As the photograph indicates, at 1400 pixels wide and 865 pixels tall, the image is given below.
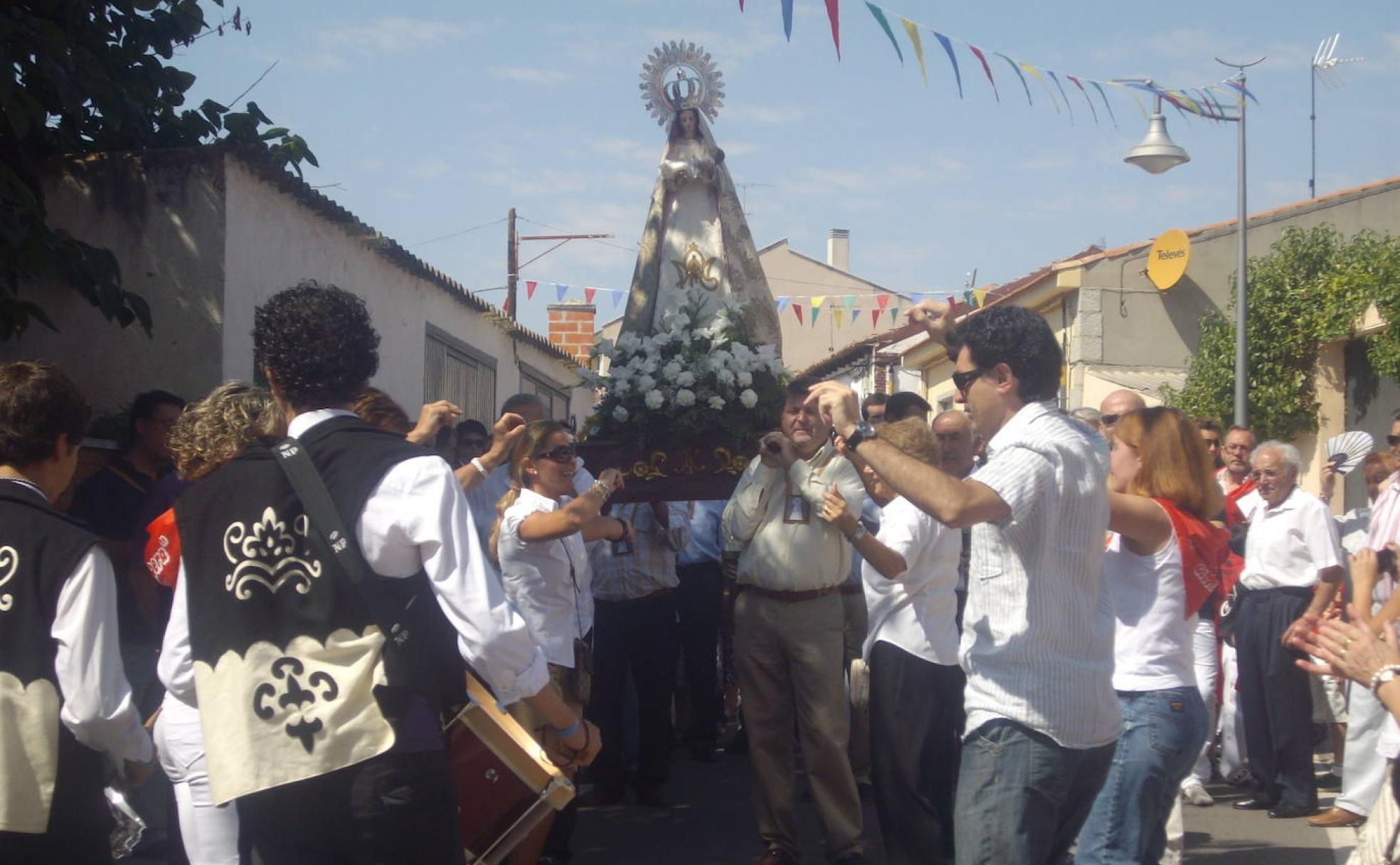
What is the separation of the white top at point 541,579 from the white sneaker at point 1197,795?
13.2 feet

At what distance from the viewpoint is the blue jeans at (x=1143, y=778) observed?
4035 millimetres

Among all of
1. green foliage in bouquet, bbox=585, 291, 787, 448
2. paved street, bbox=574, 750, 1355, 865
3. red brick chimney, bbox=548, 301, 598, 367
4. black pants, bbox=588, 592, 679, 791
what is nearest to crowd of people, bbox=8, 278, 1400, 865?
green foliage in bouquet, bbox=585, 291, 787, 448

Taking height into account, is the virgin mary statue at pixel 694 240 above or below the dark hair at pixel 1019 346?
above

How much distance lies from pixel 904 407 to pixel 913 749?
96.5 inches

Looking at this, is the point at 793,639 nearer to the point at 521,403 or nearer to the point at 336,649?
the point at 521,403

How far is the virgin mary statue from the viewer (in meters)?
A: 7.39

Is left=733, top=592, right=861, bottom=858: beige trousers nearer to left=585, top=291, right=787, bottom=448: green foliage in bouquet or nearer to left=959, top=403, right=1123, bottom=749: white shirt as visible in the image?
left=585, top=291, right=787, bottom=448: green foliage in bouquet

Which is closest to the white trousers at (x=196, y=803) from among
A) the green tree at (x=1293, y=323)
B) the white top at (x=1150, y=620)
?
the white top at (x=1150, y=620)

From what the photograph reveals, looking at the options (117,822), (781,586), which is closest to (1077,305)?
(781,586)

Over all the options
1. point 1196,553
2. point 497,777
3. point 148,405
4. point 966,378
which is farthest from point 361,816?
point 148,405

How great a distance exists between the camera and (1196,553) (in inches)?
Result: 175

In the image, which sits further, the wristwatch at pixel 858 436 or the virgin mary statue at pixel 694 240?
the virgin mary statue at pixel 694 240

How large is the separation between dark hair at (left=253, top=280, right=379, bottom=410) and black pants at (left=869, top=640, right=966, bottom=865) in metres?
3.22

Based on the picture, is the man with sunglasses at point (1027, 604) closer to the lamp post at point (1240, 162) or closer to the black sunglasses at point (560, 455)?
the black sunglasses at point (560, 455)
